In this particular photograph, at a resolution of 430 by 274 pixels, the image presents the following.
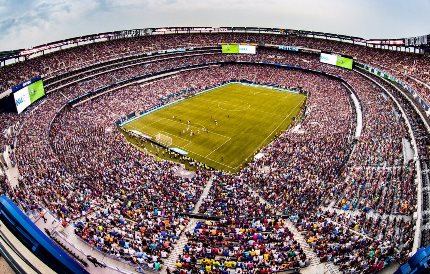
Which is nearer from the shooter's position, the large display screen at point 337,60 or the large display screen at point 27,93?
the large display screen at point 27,93

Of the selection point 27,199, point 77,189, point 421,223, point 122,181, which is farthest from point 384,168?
point 27,199

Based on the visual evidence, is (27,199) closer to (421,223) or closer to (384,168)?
(421,223)

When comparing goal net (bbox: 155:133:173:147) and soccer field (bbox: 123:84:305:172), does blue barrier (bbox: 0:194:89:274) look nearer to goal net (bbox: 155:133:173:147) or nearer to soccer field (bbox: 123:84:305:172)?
soccer field (bbox: 123:84:305:172)

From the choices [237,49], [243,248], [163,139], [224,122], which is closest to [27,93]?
[163,139]

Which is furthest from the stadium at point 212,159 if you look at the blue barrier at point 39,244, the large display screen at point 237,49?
the large display screen at point 237,49

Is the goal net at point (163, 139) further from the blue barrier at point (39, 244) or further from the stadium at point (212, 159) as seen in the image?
the blue barrier at point (39, 244)

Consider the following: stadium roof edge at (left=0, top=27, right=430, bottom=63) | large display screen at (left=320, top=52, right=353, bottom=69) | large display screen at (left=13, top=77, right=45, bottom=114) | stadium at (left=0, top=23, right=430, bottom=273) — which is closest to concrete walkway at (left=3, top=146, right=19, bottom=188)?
stadium at (left=0, top=23, right=430, bottom=273)
